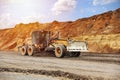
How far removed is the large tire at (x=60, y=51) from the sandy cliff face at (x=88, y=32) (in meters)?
6.87

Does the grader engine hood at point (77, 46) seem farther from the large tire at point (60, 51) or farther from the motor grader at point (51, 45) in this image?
the large tire at point (60, 51)

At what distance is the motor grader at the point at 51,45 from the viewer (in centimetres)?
1397

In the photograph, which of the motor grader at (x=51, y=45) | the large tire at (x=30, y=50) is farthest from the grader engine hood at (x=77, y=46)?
the large tire at (x=30, y=50)

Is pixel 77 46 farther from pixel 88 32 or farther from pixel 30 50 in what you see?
pixel 88 32

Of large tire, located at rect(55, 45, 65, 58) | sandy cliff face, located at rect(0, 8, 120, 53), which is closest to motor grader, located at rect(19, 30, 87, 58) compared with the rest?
large tire, located at rect(55, 45, 65, 58)

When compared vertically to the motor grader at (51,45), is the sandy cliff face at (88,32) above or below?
above

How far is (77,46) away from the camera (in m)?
14.0

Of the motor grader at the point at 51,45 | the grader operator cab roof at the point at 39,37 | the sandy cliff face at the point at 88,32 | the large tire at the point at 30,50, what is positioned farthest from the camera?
the sandy cliff face at the point at 88,32

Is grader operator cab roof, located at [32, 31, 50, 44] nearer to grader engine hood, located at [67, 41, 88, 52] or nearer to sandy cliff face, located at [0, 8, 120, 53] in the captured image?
grader engine hood, located at [67, 41, 88, 52]

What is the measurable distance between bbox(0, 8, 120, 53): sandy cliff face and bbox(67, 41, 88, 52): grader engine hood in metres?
6.59

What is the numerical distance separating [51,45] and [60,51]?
1126 millimetres

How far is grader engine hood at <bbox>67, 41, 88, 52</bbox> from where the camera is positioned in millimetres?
13914

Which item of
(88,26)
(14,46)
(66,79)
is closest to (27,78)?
(66,79)

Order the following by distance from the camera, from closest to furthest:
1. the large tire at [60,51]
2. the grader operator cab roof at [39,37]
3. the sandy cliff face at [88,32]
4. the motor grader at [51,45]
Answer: the large tire at [60,51]
the motor grader at [51,45]
the grader operator cab roof at [39,37]
the sandy cliff face at [88,32]
